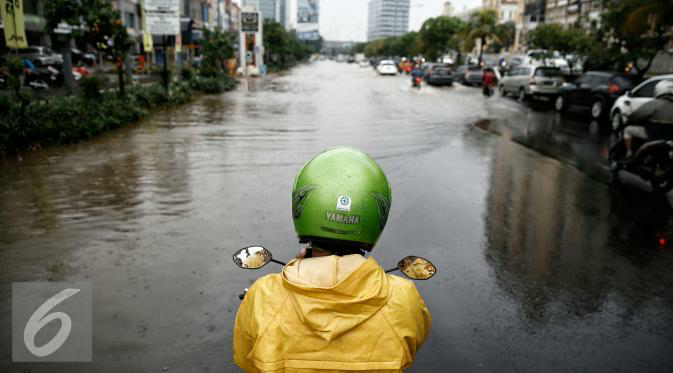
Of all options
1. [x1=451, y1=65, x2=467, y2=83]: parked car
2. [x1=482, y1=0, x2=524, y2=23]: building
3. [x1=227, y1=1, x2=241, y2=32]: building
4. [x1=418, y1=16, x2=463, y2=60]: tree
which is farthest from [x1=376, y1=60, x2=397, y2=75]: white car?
[x1=227, y1=1, x2=241, y2=32]: building

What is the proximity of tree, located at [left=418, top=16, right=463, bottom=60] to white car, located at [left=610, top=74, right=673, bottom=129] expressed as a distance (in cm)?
4747

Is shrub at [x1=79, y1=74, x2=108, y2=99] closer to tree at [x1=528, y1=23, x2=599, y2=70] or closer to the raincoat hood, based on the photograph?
the raincoat hood

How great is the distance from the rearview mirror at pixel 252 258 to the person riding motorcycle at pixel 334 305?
28 centimetres

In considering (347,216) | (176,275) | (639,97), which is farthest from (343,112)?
(347,216)

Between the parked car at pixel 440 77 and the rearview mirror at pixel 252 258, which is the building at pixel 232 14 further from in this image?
the rearview mirror at pixel 252 258

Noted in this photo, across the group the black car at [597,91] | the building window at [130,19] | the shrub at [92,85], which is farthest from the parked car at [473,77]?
the building window at [130,19]

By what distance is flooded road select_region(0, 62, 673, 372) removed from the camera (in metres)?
3.69

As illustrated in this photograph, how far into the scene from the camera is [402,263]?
1.96 m

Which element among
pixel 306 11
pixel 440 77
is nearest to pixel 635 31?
pixel 440 77

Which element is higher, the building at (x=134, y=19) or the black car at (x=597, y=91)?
the building at (x=134, y=19)

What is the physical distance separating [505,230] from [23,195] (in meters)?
6.00

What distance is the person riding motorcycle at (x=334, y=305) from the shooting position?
5.06ft

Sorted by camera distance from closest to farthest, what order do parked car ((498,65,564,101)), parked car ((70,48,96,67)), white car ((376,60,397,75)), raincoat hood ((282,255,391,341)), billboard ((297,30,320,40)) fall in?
1. raincoat hood ((282,255,391,341))
2. parked car ((498,65,564,101))
3. parked car ((70,48,96,67))
4. white car ((376,60,397,75))
5. billboard ((297,30,320,40))

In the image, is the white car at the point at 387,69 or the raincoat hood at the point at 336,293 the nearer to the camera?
the raincoat hood at the point at 336,293
